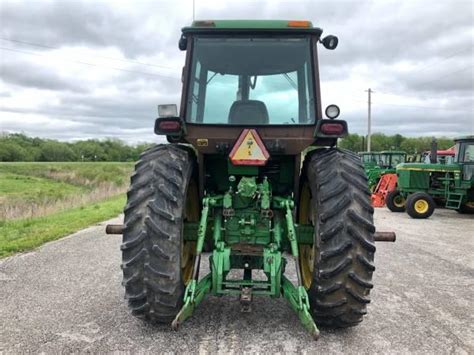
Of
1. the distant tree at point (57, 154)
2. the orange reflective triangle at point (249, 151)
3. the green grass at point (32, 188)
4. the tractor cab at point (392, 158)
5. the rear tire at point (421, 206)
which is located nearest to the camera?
the orange reflective triangle at point (249, 151)

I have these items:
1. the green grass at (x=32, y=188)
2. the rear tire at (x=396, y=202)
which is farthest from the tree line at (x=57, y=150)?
the rear tire at (x=396, y=202)

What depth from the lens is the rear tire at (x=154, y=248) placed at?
120 inches

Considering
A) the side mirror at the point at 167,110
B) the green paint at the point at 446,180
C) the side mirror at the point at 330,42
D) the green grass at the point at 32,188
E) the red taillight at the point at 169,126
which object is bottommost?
the green grass at the point at 32,188

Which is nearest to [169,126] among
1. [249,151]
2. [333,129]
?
[249,151]

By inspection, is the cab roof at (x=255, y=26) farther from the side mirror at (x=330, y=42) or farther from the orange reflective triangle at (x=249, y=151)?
the orange reflective triangle at (x=249, y=151)

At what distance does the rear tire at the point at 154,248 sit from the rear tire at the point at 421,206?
32.9ft

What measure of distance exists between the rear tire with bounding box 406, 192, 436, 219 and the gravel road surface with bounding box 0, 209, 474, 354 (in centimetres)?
601

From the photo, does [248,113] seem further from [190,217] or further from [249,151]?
[190,217]

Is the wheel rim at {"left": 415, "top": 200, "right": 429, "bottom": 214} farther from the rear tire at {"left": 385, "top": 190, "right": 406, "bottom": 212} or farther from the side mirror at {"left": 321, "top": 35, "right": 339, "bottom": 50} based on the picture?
the side mirror at {"left": 321, "top": 35, "right": 339, "bottom": 50}

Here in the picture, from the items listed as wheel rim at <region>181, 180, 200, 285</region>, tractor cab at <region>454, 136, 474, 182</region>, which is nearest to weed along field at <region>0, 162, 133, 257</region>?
wheel rim at <region>181, 180, 200, 285</region>

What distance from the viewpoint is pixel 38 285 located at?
464 centimetres

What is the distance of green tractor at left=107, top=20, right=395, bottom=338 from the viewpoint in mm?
3061

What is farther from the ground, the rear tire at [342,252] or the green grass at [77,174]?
the rear tire at [342,252]

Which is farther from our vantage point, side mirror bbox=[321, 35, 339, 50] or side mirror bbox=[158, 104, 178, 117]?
side mirror bbox=[321, 35, 339, 50]
